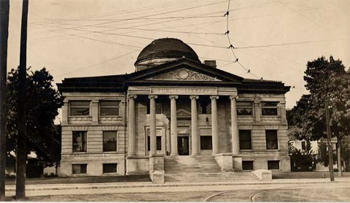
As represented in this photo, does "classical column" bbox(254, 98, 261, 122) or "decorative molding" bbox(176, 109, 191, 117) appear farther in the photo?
"classical column" bbox(254, 98, 261, 122)

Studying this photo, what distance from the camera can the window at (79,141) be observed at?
3897 centimetres

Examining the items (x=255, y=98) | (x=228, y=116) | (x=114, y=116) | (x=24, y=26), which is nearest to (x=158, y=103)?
(x=114, y=116)

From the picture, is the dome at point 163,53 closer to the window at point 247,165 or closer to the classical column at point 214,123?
the classical column at point 214,123

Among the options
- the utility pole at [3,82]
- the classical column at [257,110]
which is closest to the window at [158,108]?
the classical column at [257,110]

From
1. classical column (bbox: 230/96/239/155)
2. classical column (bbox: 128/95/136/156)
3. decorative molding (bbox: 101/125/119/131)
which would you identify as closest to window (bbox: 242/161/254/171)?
classical column (bbox: 230/96/239/155)

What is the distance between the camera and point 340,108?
35625 millimetres

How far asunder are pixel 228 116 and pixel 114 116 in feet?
35.3

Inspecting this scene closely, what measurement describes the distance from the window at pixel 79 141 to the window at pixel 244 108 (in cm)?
1482

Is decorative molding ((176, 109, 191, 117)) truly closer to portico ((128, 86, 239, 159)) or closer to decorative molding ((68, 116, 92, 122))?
portico ((128, 86, 239, 159))

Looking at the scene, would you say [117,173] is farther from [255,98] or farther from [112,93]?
[255,98]

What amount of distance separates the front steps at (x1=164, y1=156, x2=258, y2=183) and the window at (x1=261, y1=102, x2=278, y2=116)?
344 inches

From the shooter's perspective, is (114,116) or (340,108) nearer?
(340,108)

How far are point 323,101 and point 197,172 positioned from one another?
607 inches

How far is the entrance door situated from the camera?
4012cm
